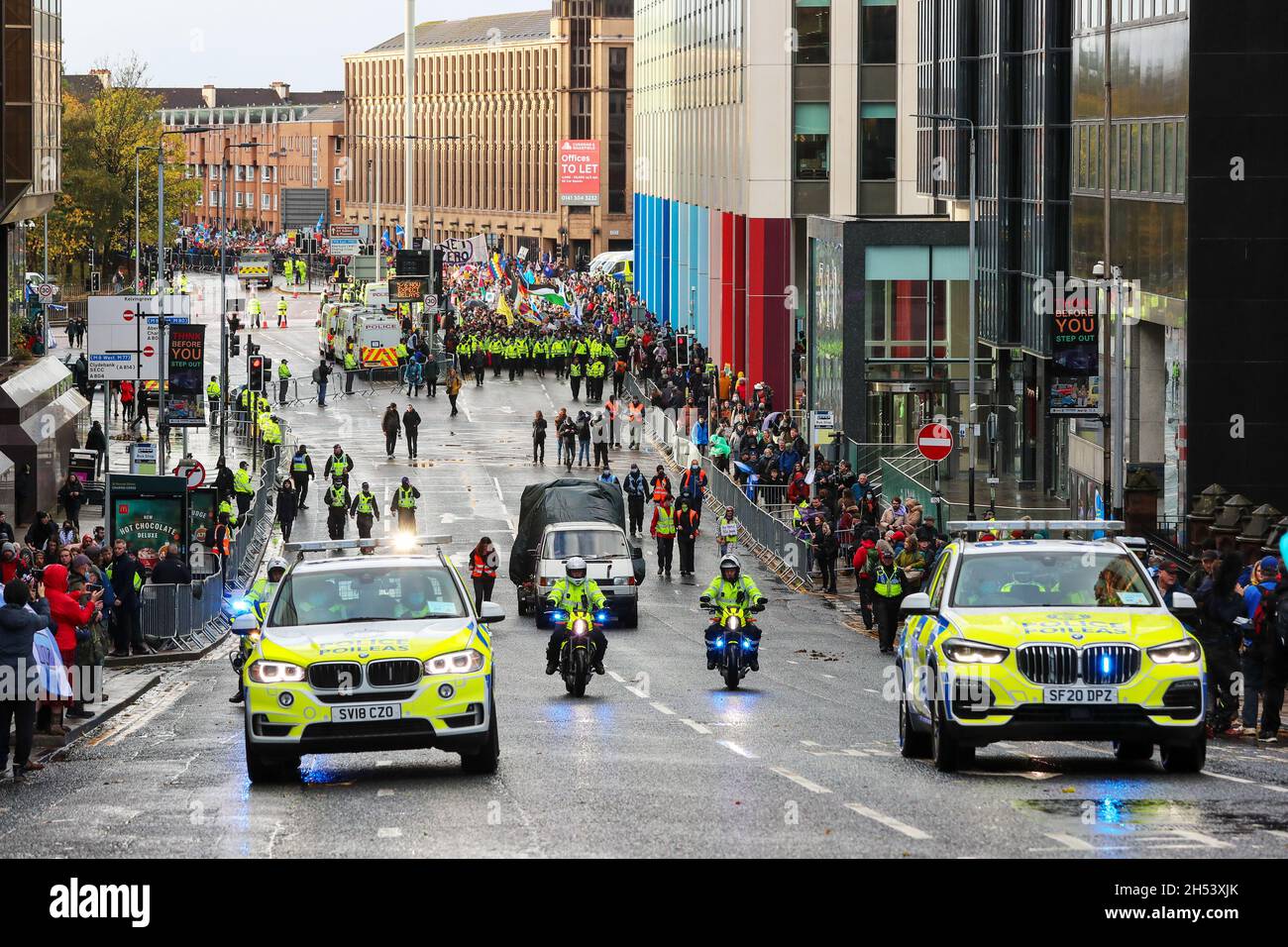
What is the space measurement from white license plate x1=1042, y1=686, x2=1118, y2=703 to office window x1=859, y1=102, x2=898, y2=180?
196ft

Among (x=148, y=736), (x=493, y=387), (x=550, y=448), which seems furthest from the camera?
(x=493, y=387)

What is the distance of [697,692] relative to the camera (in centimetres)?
2477

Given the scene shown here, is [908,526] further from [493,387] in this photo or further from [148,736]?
[493,387]

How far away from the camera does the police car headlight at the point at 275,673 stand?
635 inches

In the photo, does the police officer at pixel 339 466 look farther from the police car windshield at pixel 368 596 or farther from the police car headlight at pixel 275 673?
the police car headlight at pixel 275 673

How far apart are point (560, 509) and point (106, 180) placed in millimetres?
82078

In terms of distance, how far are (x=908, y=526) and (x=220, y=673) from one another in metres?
9.54

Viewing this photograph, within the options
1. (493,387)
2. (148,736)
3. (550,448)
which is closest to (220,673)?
(148,736)

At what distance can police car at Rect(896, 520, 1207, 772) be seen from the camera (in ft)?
50.8

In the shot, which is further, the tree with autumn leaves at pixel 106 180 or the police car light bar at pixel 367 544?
the tree with autumn leaves at pixel 106 180

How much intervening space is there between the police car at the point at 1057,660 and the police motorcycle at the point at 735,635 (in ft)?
26.0

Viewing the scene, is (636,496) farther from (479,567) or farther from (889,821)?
(889,821)

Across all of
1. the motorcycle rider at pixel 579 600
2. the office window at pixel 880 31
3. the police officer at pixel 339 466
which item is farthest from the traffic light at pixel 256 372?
the motorcycle rider at pixel 579 600

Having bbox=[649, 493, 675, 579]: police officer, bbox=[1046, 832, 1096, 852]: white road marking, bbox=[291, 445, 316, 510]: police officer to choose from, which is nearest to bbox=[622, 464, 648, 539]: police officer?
bbox=[649, 493, 675, 579]: police officer
